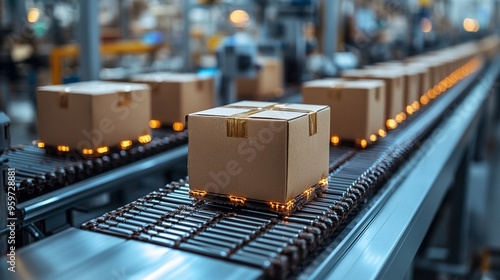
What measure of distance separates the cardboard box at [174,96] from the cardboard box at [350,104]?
0.76m

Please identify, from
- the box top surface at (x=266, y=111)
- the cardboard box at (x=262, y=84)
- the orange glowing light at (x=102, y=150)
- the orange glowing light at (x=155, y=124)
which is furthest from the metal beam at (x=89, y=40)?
the box top surface at (x=266, y=111)

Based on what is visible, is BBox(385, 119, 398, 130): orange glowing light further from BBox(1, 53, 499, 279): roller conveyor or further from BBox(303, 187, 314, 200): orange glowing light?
BBox(303, 187, 314, 200): orange glowing light

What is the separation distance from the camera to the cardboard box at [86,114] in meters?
2.47

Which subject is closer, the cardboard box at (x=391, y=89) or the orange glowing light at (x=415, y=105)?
the cardboard box at (x=391, y=89)

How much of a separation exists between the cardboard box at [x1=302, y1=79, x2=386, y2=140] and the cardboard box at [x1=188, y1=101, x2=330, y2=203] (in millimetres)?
840

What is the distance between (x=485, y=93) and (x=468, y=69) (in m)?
1.62

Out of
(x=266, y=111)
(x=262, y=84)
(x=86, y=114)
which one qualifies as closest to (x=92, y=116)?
(x=86, y=114)

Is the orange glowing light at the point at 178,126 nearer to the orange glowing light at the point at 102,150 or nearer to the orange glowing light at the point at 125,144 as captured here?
the orange glowing light at the point at 125,144

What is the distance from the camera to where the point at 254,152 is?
5.69 ft

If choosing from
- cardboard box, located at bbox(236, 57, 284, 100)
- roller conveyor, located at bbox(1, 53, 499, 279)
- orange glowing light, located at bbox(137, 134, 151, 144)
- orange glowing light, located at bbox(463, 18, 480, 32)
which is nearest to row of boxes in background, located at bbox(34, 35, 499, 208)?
orange glowing light, located at bbox(137, 134, 151, 144)

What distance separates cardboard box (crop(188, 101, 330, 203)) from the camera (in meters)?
1.71

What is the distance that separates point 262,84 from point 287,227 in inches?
125

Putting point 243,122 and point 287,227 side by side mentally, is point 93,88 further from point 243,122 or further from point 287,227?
point 287,227

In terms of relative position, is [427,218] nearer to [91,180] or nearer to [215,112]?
[215,112]
